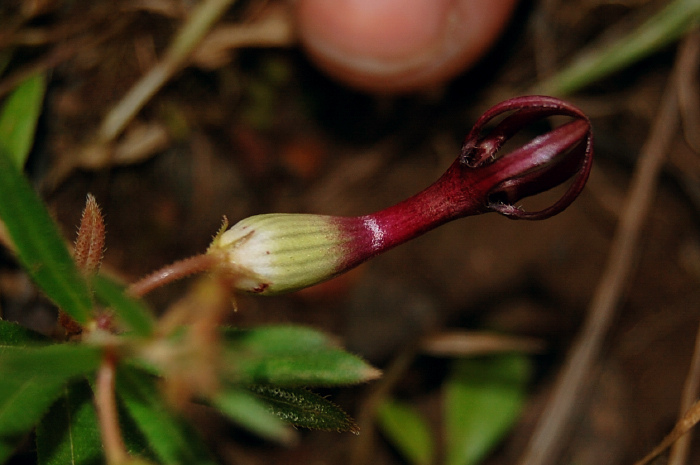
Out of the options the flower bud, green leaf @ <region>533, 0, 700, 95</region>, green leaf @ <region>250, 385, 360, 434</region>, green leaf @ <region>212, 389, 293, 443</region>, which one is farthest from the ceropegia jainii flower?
green leaf @ <region>533, 0, 700, 95</region>

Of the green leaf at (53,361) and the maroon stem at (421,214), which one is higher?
the maroon stem at (421,214)

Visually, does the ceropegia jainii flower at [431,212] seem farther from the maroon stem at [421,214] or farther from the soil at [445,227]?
the soil at [445,227]

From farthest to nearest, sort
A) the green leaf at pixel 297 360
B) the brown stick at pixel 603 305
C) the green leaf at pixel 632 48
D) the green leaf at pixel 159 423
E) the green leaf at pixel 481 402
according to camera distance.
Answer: the green leaf at pixel 481 402
the brown stick at pixel 603 305
the green leaf at pixel 632 48
the green leaf at pixel 297 360
the green leaf at pixel 159 423

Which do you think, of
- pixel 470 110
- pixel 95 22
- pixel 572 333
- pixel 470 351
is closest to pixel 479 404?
pixel 470 351

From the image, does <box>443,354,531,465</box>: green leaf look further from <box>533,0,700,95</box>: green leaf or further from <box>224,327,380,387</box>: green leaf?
<box>224,327,380,387</box>: green leaf

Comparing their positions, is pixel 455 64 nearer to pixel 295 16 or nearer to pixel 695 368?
pixel 295 16

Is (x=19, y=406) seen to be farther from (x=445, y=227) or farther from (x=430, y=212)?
(x=445, y=227)

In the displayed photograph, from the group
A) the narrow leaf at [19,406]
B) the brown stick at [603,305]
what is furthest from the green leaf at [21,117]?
the brown stick at [603,305]
